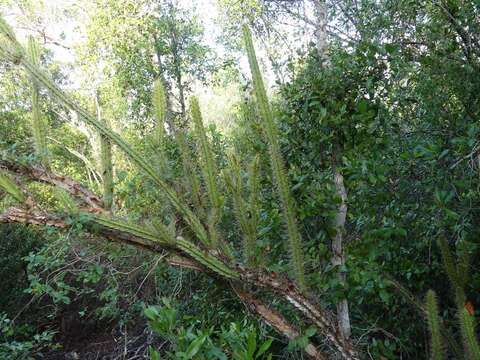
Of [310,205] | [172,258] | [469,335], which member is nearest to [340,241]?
[310,205]

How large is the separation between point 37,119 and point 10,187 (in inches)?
17.8

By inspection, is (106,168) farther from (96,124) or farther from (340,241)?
(340,241)

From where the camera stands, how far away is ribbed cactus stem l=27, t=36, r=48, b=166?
1.96m

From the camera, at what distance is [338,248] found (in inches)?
91.9

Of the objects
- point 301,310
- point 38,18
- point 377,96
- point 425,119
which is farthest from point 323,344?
point 38,18

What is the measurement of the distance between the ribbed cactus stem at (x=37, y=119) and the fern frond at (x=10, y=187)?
0.21 meters

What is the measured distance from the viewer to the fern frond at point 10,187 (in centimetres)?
173

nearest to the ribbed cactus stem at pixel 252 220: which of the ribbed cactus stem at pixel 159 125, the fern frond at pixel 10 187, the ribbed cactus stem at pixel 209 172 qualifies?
the ribbed cactus stem at pixel 209 172

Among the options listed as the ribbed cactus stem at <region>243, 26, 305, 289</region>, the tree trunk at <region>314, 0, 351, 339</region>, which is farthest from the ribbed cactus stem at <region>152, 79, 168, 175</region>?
the tree trunk at <region>314, 0, 351, 339</region>

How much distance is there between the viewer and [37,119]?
206 centimetres

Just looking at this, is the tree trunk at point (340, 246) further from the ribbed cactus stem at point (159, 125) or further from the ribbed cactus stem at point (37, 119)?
the ribbed cactus stem at point (37, 119)

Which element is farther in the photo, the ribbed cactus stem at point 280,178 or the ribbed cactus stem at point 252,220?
the ribbed cactus stem at point 252,220

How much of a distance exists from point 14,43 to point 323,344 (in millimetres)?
1899

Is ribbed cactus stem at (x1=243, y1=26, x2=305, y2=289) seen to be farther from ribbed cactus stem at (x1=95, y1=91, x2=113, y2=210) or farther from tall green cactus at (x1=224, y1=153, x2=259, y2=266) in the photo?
ribbed cactus stem at (x1=95, y1=91, x2=113, y2=210)
